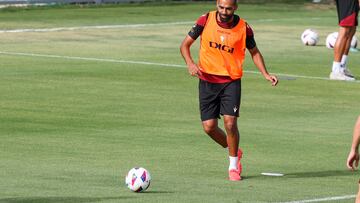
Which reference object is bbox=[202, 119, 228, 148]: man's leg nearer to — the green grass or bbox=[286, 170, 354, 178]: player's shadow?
the green grass

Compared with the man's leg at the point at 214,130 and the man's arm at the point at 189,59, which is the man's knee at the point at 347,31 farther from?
the man's arm at the point at 189,59

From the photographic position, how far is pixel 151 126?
1744 cm

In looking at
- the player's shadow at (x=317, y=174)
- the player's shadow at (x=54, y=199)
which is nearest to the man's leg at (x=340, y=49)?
the player's shadow at (x=317, y=174)

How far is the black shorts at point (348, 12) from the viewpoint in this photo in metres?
22.9

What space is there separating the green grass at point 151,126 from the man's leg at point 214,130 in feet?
0.98

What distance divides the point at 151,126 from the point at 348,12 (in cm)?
680

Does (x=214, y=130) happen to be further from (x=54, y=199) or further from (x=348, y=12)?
(x=348, y=12)

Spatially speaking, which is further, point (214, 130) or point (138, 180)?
point (214, 130)

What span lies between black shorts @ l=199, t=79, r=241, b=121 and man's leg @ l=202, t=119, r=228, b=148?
5cm

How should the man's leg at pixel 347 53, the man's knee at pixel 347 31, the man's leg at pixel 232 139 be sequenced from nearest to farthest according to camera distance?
the man's leg at pixel 232 139 < the man's knee at pixel 347 31 < the man's leg at pixel 347 53

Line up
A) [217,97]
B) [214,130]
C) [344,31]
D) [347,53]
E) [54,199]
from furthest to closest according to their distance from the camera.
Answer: [347,53] < [344,31] < [214,130] < [217,97] < [54,199]

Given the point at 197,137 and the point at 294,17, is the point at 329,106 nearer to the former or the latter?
the point at 197,137

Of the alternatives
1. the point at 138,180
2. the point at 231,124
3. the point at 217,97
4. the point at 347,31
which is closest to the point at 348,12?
the point at 347,31

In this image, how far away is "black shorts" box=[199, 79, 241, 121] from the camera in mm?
13734
